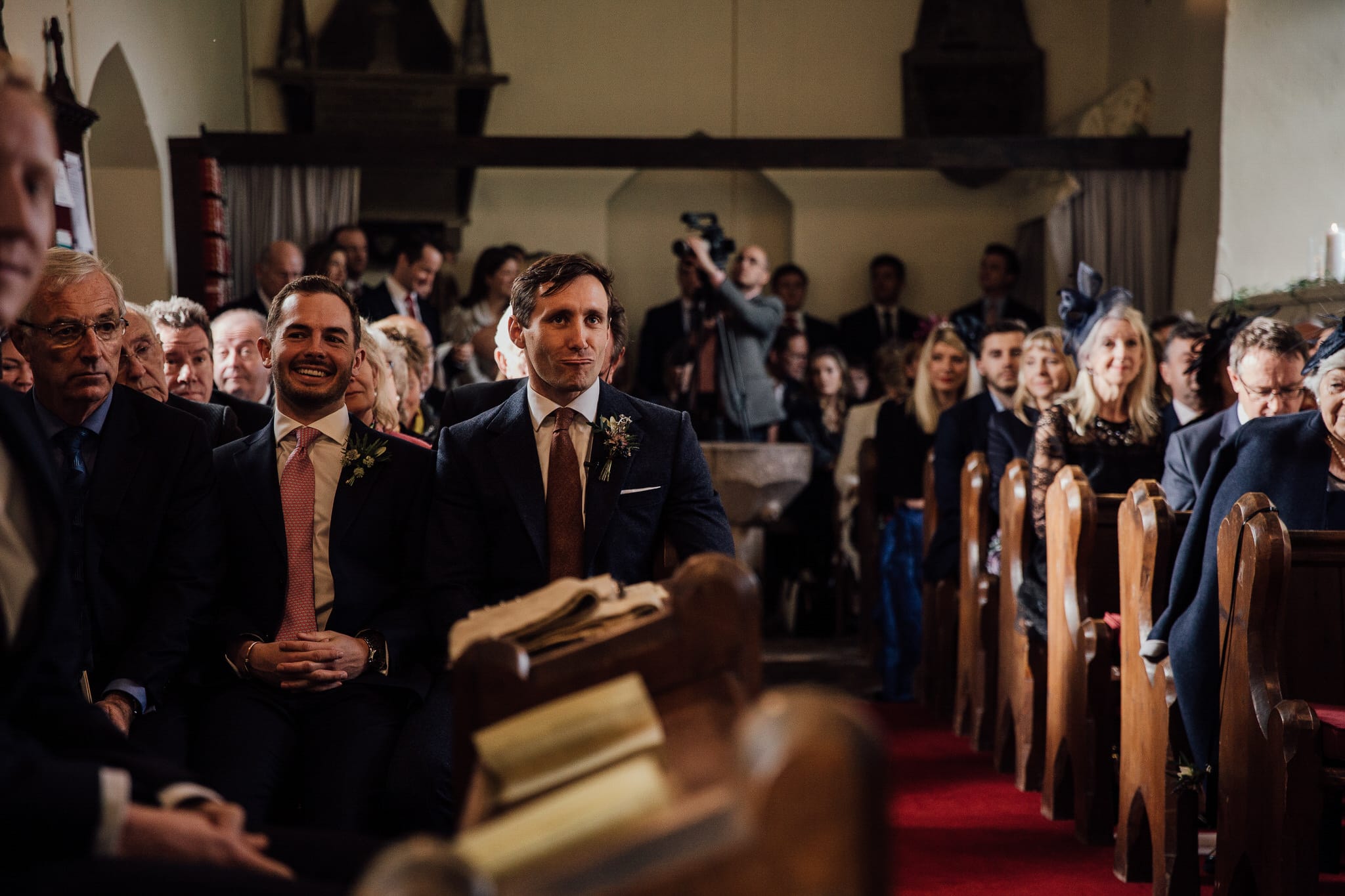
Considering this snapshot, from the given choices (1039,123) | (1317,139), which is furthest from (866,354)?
(1317,139)

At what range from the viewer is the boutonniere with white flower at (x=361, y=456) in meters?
2.66

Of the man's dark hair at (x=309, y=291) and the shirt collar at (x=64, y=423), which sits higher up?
the man's dark hair at (x=309, y=291)

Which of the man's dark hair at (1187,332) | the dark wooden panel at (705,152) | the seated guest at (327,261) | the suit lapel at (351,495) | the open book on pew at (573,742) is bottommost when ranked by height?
the open book on pew at (573,742)

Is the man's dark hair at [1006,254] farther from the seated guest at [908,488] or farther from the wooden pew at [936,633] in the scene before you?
the wooden pew at [936,633]

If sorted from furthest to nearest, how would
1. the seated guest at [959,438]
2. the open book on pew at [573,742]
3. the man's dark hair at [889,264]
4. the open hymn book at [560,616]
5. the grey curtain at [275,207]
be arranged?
the man's dark hair at [889,264]
the grey curtain at [275,207]
the seated guest at [959,438]
the open hymn book at [560,616]
the open book on pew at [573,742]

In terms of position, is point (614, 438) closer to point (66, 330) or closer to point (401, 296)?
point (66, 330)

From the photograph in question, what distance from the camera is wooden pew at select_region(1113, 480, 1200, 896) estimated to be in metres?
3.11

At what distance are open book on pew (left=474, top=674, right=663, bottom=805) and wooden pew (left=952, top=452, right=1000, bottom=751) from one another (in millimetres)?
3753

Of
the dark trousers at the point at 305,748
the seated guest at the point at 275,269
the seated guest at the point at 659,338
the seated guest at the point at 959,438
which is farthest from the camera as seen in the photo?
the seated guest at the point at 659,338

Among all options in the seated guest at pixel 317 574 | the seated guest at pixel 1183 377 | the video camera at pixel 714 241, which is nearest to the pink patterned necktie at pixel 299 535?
the seated guest at pixel 317 574

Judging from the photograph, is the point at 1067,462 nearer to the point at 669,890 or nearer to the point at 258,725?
the point at 258,725

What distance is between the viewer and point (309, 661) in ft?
8.13

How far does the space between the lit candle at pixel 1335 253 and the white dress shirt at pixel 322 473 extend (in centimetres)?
480

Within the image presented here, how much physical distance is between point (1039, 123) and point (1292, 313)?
5072 mm
